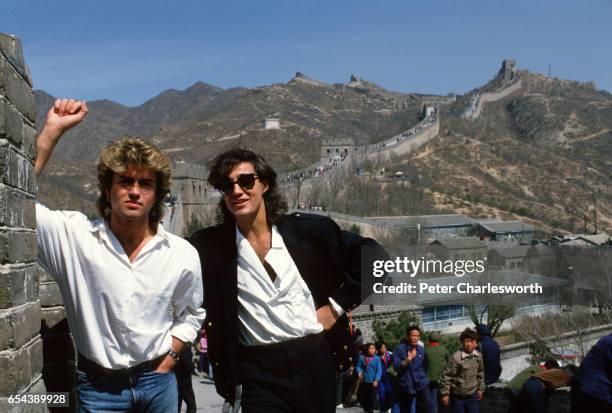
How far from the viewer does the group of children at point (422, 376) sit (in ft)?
20.1

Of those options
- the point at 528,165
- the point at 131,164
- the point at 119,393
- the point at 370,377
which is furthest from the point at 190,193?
A: the point at 528,165

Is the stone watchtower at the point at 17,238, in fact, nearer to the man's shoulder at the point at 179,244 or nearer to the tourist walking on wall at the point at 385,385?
the man's shoulder at the point at 179,244

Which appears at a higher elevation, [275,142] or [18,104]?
[275,142]

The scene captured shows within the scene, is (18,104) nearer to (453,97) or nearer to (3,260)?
(3,260)

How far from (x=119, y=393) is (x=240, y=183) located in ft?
3.58

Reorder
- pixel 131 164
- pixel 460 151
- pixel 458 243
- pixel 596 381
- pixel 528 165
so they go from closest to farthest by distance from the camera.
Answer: pixel 131 164 < pixel 596 381 < pixel 458 243 < pixel 460 151 < pixel 528 165

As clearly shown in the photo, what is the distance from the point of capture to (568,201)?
74.6 metres

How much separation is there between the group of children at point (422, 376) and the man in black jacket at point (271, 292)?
2.99 metres

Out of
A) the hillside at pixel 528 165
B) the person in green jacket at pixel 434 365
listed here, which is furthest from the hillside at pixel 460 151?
the person in green jacket at pixel 434 365

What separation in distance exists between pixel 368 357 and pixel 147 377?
5.72 m

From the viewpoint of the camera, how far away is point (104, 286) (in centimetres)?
261

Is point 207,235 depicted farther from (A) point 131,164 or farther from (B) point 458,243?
(B) point 458,243

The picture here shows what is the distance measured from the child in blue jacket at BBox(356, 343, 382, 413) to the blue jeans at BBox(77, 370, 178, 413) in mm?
5386

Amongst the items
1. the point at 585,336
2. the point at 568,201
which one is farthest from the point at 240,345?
the point at 568,201
